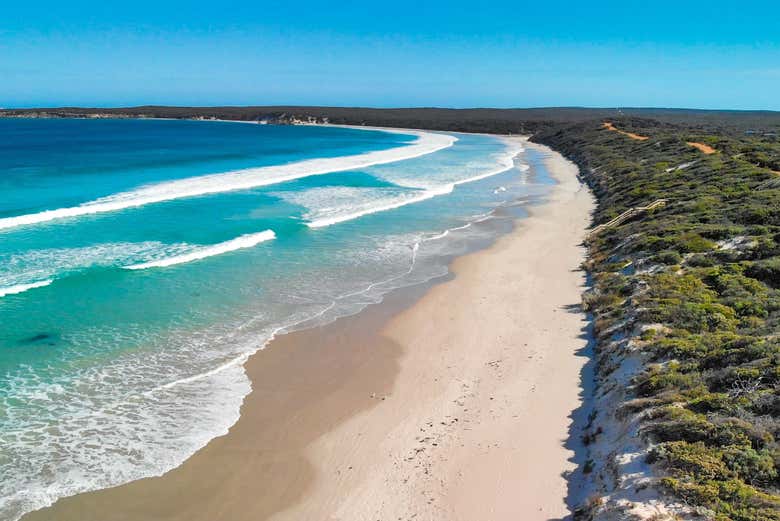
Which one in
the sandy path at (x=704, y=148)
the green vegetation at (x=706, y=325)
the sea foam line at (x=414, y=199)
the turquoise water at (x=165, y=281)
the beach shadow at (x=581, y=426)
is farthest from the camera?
the sandy path at (x=704, y=148)

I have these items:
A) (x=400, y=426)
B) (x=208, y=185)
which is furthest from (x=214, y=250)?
(x=208, y=185)

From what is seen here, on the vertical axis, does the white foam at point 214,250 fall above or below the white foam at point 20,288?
above

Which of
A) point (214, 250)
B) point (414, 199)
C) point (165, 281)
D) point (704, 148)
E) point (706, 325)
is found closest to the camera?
point (706, 325)

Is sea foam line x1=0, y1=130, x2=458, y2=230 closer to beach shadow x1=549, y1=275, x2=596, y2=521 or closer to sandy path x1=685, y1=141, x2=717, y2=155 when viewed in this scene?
beach shadow x1=549, y1=275, x2=596, y2=521

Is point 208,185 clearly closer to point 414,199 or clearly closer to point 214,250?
point 414,199

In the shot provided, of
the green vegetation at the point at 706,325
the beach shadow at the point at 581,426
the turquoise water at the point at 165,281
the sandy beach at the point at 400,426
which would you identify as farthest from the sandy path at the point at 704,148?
the beach shadow at the point at 581,426

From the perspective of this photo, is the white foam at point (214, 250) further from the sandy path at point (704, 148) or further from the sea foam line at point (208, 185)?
the sandy path at point (704, 148)

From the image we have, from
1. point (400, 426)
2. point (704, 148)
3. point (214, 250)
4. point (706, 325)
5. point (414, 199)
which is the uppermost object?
point (704, 148)

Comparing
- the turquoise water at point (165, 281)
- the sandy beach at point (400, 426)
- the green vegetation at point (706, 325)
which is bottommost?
the sandy beach at point (400, 426)
